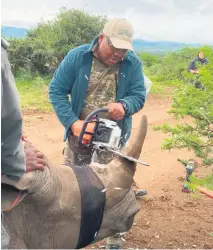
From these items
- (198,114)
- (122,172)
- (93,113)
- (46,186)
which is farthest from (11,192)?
(198,114)

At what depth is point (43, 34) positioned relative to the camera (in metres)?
15.7

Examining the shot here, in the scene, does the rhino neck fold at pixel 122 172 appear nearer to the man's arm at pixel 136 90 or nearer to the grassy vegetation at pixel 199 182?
the grassy vegetation at pixel 199 182

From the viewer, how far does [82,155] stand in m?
4.41

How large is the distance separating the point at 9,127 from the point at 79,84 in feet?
7.68

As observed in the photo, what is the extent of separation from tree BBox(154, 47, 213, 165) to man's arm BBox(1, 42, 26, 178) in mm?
2177

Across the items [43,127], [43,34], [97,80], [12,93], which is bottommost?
[43,127]

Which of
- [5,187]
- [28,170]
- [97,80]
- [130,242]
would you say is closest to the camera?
[5,187]

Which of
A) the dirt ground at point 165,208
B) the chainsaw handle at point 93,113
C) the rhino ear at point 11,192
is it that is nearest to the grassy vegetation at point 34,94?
the dirt ground at point 165,208

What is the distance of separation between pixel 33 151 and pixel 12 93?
2.86 ft

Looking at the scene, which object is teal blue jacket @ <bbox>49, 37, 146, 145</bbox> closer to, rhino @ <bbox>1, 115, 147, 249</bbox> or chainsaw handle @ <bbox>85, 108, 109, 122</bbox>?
chainsaw handle @ <bbox>85, 108, 109, 122</bbox>

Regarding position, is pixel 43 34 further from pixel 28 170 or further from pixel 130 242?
pixel 28 170

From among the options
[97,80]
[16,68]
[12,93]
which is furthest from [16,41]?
[12,93]

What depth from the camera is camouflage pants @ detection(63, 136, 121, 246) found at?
394cm

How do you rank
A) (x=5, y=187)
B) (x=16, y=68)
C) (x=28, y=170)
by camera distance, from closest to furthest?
(x=5, y=187) → (x=28, y=170) → (x=16, y=68)
